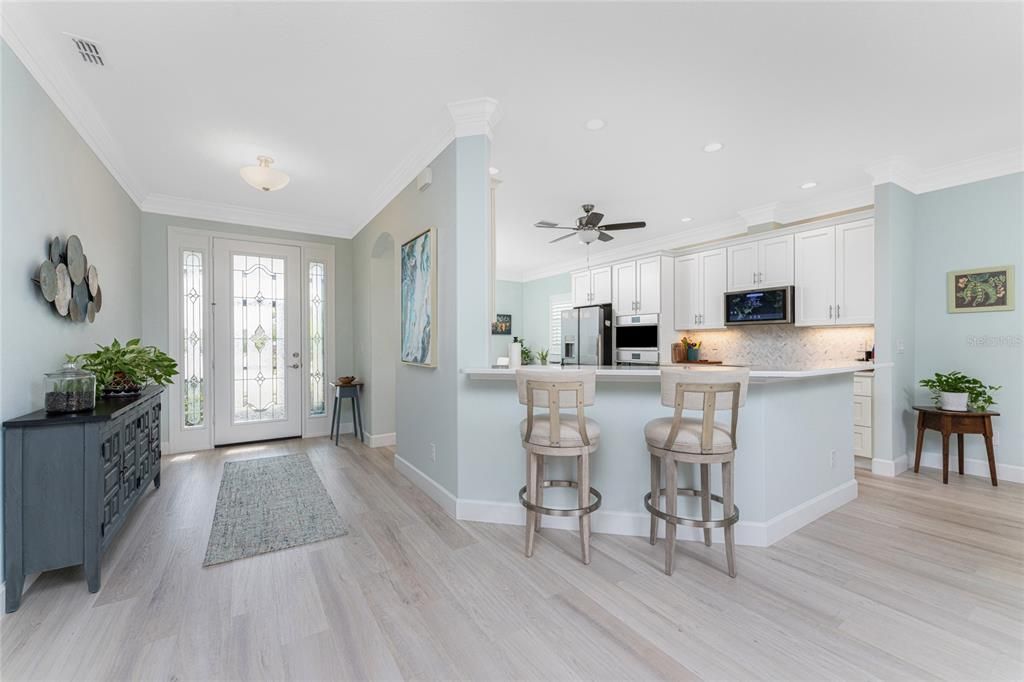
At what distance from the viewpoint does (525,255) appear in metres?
7.25

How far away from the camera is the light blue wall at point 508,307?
8805mm

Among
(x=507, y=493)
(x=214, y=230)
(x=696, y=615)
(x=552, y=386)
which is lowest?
(x=696, y=615)

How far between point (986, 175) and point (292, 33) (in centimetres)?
514

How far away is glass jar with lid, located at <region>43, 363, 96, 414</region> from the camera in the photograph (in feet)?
6.75

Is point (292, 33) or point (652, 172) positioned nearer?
point (292, 33)

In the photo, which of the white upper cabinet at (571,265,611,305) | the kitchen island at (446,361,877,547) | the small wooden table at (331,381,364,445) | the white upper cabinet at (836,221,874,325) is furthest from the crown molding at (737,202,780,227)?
the small wooden table at (331,381,364,445)

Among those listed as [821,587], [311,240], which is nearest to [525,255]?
[311,240]

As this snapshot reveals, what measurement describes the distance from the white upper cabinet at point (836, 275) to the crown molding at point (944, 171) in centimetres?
45

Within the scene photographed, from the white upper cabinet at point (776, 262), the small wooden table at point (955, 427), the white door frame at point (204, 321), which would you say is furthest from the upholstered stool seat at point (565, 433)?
the white door frame at point (204, 321)

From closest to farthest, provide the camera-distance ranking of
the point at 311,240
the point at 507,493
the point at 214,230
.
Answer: the point at 507,493
the point at 214,230
the point at 311,240

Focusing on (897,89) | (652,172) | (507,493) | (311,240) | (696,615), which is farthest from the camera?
(311,240)

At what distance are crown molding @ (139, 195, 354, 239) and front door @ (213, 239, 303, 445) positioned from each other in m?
0.25

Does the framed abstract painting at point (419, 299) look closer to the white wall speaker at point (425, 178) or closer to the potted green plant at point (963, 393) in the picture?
the white wall speaker at point (425, 178)

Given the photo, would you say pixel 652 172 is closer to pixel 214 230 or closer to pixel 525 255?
pixel 525 255
